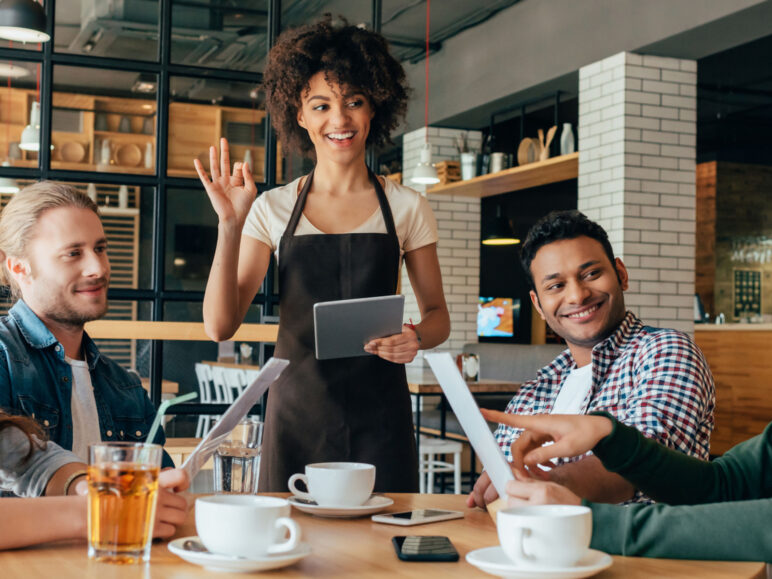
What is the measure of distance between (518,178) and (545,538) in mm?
7414

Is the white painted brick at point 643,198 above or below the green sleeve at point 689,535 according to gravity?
above

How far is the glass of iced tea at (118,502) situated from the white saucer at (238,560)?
0.06 metres

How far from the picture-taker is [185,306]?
3.44 m

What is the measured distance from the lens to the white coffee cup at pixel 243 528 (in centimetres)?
96

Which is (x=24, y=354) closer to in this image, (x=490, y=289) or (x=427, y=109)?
(x=427, y=109)

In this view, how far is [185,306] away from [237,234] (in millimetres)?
1488

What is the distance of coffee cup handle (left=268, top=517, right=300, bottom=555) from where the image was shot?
979 mm

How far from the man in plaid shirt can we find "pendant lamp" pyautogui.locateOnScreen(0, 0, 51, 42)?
233 cm

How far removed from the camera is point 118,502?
40.4 inches

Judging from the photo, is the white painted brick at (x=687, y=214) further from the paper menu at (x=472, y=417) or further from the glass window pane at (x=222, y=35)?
the paper menu at (x=472, y=417)

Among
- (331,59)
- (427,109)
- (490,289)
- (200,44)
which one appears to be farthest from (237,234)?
(490,289)

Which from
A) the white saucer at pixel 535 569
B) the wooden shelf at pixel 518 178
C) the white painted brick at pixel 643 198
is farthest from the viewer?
the wooden shelf at pixel 518 178

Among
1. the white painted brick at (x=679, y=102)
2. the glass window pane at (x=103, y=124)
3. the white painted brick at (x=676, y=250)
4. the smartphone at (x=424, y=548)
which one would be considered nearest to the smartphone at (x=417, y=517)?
the smartphone at (x=424, y=548)

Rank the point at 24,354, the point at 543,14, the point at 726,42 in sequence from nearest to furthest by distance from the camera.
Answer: the point at 24,354 → the point at 726,42 → the point at 543,14
